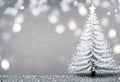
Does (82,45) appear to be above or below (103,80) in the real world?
above

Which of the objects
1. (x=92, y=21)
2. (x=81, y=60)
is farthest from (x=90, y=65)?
(x=92, y=21)

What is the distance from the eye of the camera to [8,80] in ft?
115

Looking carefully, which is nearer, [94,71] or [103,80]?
[103,80]

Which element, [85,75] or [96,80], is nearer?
[96,80]

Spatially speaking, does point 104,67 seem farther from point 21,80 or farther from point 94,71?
point 21,80

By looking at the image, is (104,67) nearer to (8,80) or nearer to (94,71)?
(94,71)

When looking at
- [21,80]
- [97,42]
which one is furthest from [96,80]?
[21,80]

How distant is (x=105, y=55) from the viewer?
3397 centimetres

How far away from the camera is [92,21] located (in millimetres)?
34438

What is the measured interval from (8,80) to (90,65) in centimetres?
534

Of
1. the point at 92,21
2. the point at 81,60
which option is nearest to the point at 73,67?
the point at 81,60

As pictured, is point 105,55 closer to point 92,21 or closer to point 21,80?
point 92,21

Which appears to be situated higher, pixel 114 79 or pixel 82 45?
pixel 82 45

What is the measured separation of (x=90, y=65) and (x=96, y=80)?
5.30 feet
